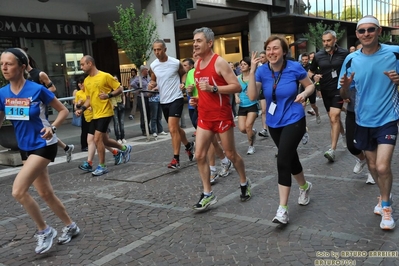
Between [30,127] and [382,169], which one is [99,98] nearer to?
[30,127]

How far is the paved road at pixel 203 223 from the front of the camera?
12.0 ft

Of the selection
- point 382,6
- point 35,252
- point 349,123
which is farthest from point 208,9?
point 382,6

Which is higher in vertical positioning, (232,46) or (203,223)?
(232,46)

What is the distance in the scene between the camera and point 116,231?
4.45 metres

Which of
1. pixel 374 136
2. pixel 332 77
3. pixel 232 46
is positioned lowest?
pixel 374 136

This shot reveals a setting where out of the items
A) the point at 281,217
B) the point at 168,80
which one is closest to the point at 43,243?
the point at 281,217

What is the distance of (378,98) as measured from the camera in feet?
12.8

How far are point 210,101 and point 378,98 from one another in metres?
1.81

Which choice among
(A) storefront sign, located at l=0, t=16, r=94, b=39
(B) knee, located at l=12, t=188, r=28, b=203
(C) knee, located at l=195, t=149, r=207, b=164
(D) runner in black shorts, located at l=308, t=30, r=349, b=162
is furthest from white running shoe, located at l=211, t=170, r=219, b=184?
(A) storefront sign, located at l=0, t=16, r=94, b=39

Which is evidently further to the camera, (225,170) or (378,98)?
(225,170)

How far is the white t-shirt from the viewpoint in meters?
7.25

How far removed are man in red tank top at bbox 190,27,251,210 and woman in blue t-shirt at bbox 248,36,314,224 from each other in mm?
401

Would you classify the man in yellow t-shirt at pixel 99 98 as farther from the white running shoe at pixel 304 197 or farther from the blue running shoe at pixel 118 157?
the white running shoe at pixel 304 197

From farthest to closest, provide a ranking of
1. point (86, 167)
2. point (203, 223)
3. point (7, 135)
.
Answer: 1. point (7, 135)
2. point (86, 167)
3. point (203, 223)
